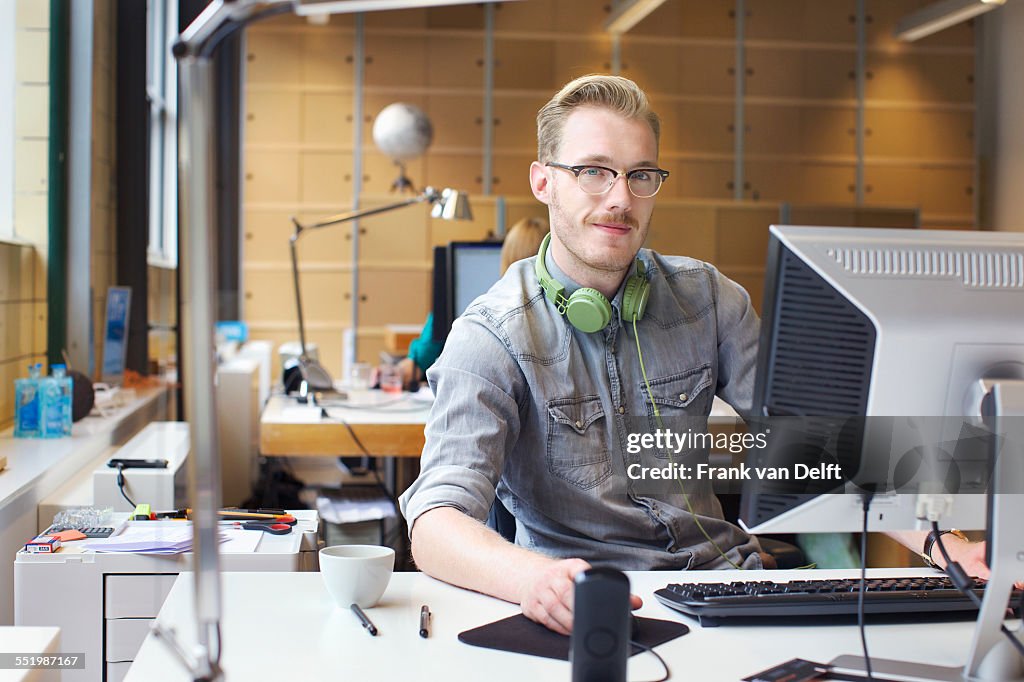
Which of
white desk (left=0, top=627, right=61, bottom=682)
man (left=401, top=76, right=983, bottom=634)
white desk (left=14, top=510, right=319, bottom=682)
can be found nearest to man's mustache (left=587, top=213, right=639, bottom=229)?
man (left=401, top=76, right=983, bottom=634)

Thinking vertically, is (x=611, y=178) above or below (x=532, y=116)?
below

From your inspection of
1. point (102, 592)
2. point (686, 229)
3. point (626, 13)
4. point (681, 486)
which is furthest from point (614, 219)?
point (626, 13)

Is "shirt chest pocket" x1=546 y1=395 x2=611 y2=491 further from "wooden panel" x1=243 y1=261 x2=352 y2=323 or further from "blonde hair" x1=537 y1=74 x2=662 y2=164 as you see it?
"wooden panel" x1=243 y1=261 x2=352 y2=323

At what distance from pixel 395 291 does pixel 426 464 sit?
553 cm

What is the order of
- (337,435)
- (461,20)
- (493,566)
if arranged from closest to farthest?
(493,566), (337,435), (461,20)

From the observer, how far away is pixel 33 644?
1.02 metres

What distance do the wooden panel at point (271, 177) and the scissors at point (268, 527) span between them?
554 cm

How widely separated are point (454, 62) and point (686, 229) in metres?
2.02

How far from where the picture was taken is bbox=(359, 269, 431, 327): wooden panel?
671 cm

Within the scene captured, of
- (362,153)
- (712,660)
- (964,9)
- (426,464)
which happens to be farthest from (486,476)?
(964,9)

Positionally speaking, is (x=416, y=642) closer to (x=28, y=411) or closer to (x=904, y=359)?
(x=904, y=359)

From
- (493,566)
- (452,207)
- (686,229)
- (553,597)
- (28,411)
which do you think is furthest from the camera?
(686,229)

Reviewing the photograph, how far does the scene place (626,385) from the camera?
1.40 m

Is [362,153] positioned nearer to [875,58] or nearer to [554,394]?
[875,58]
